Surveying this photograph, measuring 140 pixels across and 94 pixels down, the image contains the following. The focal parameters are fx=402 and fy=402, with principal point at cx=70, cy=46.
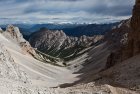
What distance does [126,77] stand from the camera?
47562 mm

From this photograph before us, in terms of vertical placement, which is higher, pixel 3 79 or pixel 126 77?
pixel 3 79

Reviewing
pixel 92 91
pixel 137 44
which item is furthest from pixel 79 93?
pixel 137 44

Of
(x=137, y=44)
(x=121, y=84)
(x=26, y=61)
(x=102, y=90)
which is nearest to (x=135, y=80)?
(x=121, y=84)

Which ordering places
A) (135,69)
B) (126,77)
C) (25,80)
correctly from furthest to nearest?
(135,69) < (126,77) < (25,80)

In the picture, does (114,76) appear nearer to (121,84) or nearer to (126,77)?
(126,77)

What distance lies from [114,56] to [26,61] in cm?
4218

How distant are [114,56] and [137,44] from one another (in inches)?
A: 1864

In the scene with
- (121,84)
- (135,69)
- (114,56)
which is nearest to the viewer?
(121,84)

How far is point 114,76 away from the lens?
49906 millimetres

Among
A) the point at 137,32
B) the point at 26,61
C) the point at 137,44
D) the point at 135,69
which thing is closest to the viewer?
the point at 135,69

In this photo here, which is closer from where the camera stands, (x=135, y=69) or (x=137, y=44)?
(x=135, y=69)

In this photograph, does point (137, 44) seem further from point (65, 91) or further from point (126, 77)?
point (65, 91)

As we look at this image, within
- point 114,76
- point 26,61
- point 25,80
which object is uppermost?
point 25,80

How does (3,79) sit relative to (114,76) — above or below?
above
